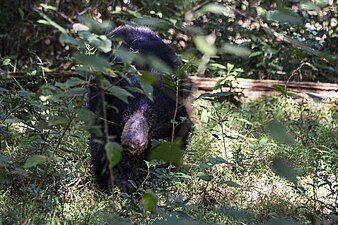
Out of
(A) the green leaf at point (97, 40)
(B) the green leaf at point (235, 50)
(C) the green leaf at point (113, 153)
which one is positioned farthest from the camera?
(A) the green leaf at point (97, 40)

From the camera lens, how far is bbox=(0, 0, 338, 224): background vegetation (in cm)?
161

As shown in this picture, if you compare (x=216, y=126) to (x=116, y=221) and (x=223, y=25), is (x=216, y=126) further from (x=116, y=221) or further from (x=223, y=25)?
(x=116, y=221)

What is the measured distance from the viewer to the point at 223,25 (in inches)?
354

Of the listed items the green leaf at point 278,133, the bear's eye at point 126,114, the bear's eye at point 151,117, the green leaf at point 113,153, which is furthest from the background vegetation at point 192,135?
the bear's eye at point 126,114

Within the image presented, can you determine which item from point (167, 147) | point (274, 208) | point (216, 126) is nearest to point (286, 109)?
point (216, 126)

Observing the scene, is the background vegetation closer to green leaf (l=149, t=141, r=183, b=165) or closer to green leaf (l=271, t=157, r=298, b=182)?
green leaf (l=271, t=157, r=298, b=182)

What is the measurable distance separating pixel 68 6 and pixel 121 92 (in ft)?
26.1

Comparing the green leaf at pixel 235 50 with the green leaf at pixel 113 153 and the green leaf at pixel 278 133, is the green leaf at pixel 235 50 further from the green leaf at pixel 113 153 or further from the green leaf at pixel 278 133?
the green leaf at pixel 113 153

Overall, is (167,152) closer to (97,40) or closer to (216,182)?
(97,40)

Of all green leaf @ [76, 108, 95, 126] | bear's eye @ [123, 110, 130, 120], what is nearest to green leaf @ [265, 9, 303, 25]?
green leaf @ [76, 108, 95, 126]

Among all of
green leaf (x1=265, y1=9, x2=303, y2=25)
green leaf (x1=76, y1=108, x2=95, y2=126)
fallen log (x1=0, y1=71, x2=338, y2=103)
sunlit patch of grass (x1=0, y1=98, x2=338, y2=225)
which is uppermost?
green leaf (x1=265, y1=9, x2=303, y2=25)

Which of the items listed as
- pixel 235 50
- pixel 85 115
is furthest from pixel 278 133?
pixel 85 115

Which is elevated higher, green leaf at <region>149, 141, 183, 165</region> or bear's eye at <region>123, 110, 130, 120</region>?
green leaf at <region>149, 141, 183, 165</region>

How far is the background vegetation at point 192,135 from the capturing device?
1.61 metres
